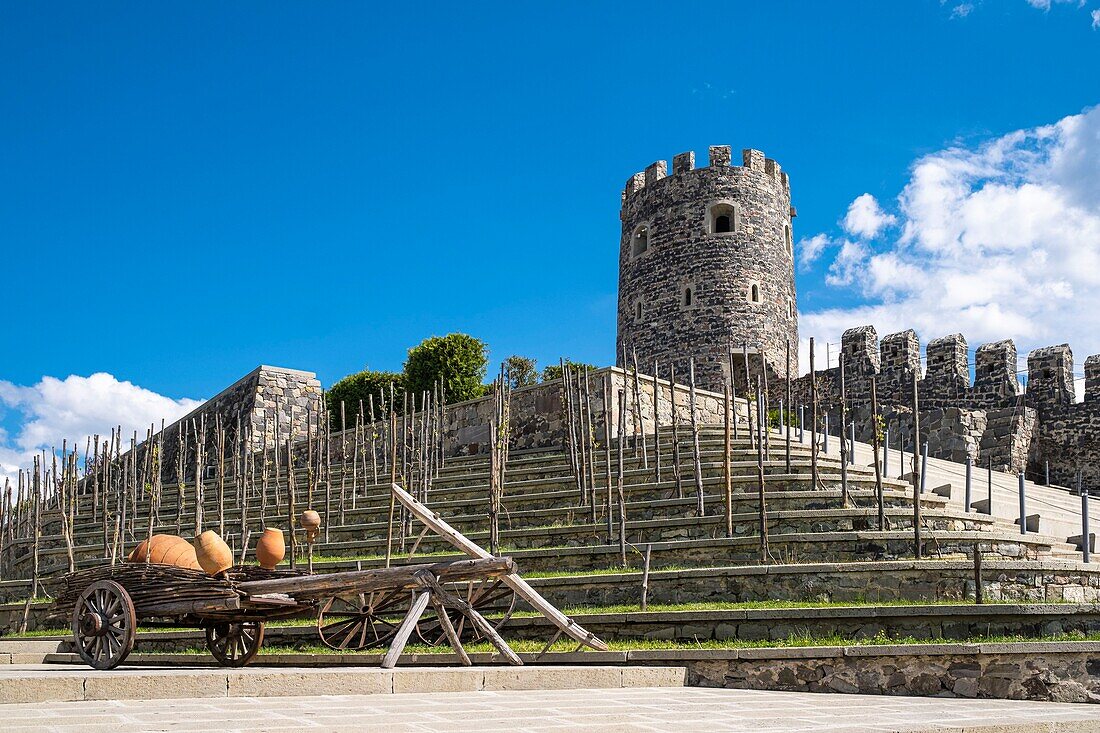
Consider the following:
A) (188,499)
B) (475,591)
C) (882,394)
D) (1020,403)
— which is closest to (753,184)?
(882,394)

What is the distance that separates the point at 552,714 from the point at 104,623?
3155mm

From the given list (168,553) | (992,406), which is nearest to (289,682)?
(168,553)

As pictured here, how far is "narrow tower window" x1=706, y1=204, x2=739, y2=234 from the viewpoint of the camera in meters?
28.9

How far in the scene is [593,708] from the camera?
462cm

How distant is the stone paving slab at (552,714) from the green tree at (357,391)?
21464 mm

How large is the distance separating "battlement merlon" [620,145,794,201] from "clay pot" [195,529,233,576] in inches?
973

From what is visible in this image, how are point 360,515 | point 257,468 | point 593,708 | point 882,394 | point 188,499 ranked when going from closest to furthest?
point 593,708, point 360,515, point 188,499, point 257,468, point 882,394

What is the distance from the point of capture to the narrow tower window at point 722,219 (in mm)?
28922

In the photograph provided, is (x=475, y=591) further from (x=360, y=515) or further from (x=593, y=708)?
(x=360, y=515)

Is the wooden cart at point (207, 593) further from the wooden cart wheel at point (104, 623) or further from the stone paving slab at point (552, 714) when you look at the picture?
the stone paving slab at point (552, 714)

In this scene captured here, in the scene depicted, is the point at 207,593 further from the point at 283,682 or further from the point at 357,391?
the point at 357,391

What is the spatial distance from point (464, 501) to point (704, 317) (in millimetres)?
16567

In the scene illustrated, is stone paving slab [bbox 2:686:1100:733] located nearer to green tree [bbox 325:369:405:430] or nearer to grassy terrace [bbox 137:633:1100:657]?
grassy terrace [bbox 137:633:1100:657]

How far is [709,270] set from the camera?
28375 mm
